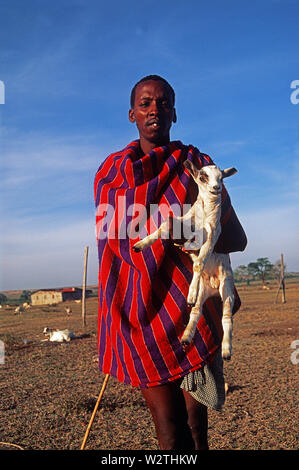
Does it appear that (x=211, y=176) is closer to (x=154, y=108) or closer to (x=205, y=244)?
(x=205, y=244)

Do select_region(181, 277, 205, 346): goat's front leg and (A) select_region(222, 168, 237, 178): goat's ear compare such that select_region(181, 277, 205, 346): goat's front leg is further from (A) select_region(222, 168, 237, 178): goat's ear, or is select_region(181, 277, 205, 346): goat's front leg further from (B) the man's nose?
(B) the man's nose

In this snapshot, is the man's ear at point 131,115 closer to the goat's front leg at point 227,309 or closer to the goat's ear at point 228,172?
the goat's ear at point 228,172

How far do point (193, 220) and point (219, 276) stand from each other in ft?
0.93

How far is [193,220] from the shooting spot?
1.75 meters

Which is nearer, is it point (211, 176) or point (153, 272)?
point (211, 176)

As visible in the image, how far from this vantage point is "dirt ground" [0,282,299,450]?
17.7 ft

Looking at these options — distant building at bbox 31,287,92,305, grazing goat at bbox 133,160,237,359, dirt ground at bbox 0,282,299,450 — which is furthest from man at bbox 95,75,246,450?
distant building at bbox 31,287,92,305

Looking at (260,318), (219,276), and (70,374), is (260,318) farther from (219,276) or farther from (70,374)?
(219,276)

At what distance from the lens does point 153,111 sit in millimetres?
2182

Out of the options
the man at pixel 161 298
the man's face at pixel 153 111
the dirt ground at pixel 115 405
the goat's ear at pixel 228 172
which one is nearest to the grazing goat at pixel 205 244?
the goat's ear at pixel 228 172

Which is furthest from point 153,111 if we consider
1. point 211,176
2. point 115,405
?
point 115,405

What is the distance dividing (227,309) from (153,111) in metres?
1.11

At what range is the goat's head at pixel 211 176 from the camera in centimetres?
169

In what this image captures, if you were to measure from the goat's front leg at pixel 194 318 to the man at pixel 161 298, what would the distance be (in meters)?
0.22
